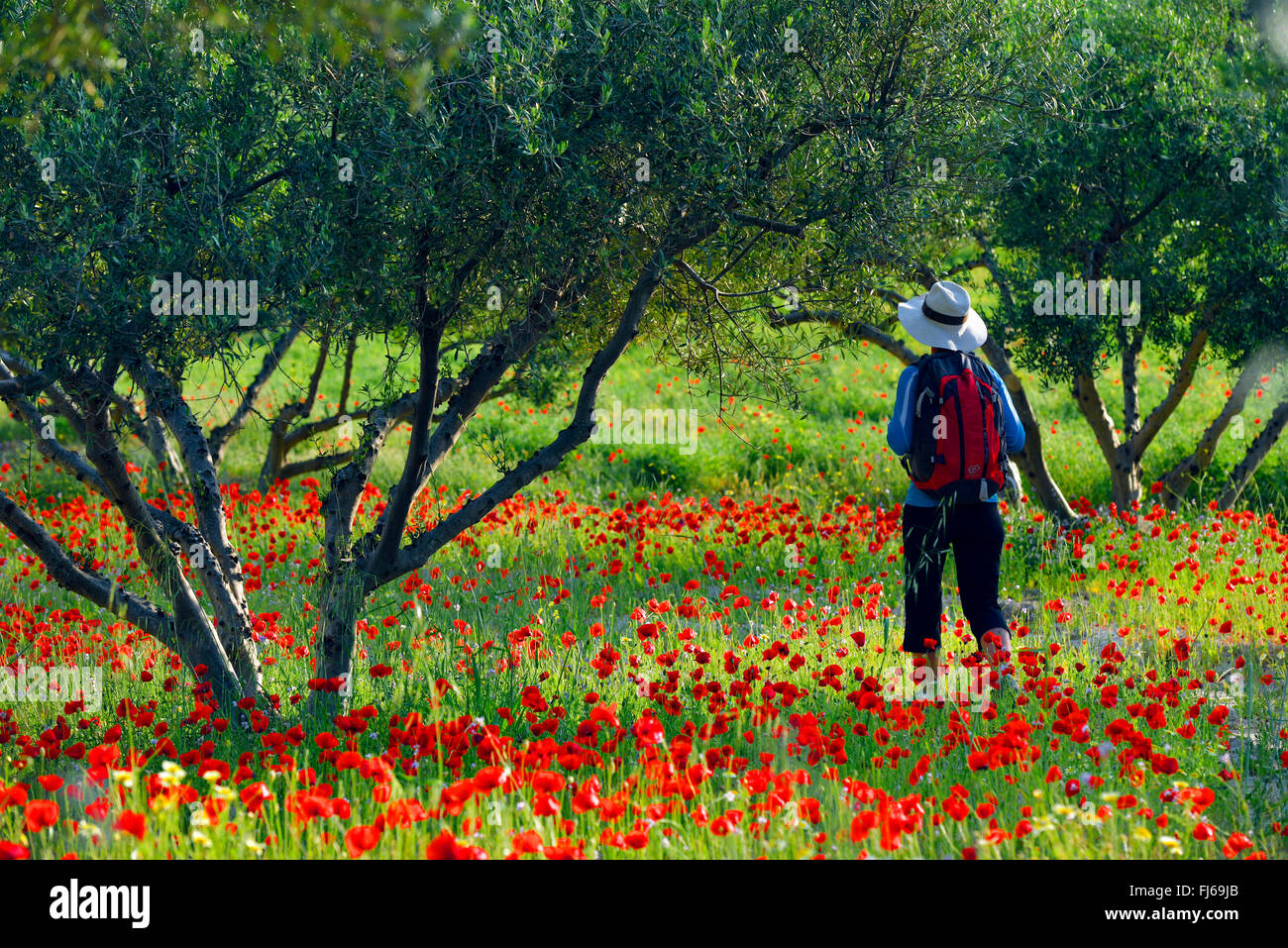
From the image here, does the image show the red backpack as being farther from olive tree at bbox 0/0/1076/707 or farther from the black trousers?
olive tree at bbox 0/0/1076/707

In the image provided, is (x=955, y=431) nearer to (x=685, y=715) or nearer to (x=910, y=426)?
(x=910, y=426)

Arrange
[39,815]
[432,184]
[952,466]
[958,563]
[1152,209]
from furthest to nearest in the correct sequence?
[1152,209] → [958,563] → [952,466] → [432,184] → [39,815]

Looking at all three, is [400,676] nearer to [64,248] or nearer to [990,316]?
[64,248]

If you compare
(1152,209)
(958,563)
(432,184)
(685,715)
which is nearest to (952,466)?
(958,563)

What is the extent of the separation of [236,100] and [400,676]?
2852mm

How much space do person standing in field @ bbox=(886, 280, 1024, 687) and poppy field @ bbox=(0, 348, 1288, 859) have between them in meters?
0.36

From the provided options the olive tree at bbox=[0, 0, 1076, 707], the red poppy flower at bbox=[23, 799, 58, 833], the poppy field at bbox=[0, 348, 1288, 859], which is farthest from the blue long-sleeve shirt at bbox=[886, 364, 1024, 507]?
the red poppy flower at bbox=[23, 799, 58, 833]

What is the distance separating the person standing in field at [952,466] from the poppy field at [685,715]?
362 millimetres

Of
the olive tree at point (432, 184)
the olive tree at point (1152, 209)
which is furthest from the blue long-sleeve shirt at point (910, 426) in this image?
the olive tree at point (1152, 209)

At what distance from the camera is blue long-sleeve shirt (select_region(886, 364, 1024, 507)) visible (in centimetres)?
552

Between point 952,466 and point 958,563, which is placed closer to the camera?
point 952,466

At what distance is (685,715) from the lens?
17.6 ft

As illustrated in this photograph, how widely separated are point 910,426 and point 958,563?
76 centimetres
